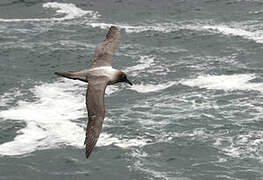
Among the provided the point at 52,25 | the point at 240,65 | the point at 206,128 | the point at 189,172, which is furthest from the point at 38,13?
the point at 189,172

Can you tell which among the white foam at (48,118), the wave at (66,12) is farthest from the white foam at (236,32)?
the white foam at (48,118)

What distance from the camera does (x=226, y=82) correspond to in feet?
285

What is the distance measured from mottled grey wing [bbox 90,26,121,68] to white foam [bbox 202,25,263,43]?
196 feet

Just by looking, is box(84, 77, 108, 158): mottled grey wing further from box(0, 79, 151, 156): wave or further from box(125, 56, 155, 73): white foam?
box(125, 56, 155, 73): white foam

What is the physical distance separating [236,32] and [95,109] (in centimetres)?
6949

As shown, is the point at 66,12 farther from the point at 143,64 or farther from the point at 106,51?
the point at 106,51

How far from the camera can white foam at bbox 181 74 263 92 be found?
85.1 metres

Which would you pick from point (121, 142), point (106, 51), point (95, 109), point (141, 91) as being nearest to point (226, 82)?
point (141, 91)

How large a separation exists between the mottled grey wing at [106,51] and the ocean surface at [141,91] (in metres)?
24.1

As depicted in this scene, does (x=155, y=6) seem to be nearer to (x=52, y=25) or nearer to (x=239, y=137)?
(x=52, y=25)

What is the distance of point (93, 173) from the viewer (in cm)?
6544

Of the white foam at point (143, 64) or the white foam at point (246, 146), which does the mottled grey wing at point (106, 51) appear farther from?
the white foam at point (143, 64)

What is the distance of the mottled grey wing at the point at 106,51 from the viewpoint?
40062 millimetres

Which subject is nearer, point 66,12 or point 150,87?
point 150,87
